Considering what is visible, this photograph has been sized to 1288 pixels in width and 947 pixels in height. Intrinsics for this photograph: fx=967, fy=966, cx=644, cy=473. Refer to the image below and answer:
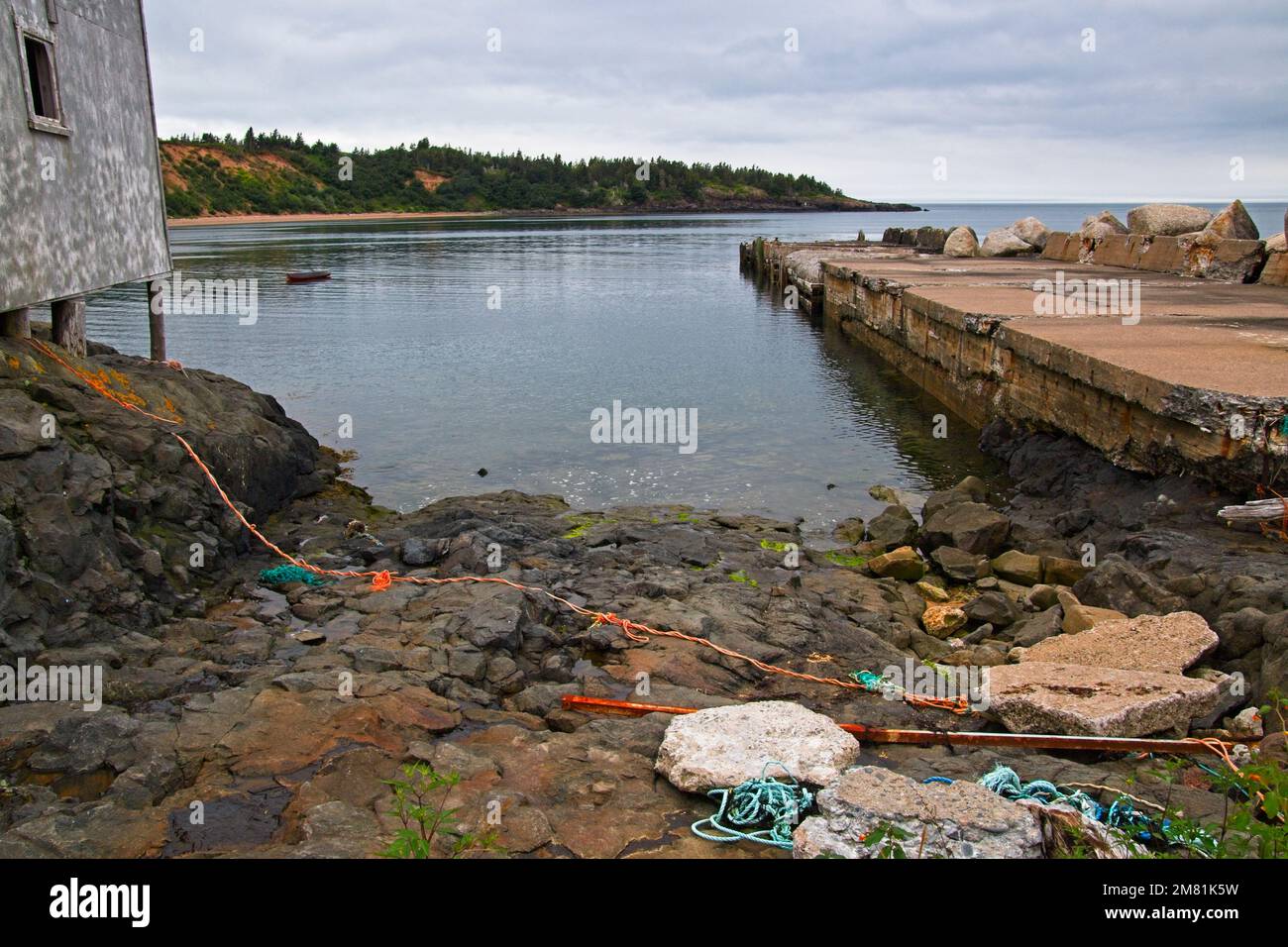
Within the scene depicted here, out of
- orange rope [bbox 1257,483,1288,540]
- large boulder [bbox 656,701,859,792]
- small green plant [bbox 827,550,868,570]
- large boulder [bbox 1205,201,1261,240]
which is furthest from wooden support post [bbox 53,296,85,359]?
large boulder [bbox 1205,201,1261,240]

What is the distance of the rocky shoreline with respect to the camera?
528 centimetres

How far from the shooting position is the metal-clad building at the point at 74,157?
9938mm

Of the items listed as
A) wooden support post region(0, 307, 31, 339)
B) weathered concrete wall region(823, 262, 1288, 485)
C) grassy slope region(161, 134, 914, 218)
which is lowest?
weathered concrete wall region(823, 262, 1288, 485)

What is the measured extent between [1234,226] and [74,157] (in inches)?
972

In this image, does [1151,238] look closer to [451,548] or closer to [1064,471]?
[1064,471]

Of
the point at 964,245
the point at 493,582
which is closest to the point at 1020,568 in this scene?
the point at 493,582

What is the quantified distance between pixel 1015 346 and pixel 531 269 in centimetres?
4100

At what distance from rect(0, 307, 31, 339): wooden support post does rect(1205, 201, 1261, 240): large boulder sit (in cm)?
2476

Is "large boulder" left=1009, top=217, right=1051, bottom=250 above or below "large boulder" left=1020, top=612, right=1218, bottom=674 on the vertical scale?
above

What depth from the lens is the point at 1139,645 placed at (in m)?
7.15

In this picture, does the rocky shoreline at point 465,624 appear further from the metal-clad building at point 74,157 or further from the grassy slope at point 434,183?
the grassy slope at point 434,183

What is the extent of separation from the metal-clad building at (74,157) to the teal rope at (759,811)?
889cm

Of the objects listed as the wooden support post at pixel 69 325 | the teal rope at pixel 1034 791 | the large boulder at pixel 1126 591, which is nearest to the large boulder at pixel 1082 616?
the large boulder at pixel 1126 591

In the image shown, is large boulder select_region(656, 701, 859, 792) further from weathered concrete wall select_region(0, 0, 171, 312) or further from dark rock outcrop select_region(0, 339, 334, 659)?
weathered concrete wall select_region(0, 0, 171, 312)
